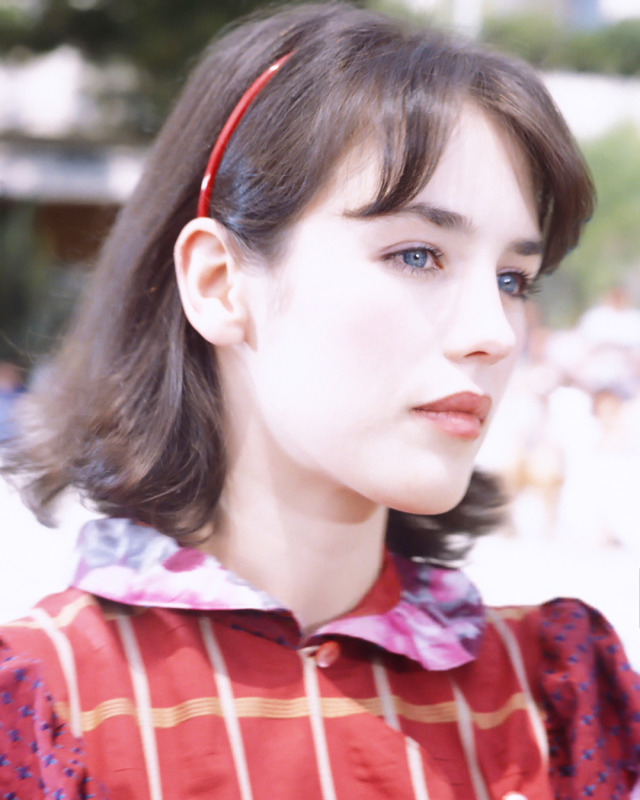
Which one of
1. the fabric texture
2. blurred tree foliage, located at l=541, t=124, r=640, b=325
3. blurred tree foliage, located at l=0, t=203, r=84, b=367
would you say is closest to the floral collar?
the fabric texture

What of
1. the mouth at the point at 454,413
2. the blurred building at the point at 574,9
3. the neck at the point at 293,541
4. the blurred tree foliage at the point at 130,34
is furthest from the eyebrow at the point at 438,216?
the blurred tree foliage at the point at 130,34

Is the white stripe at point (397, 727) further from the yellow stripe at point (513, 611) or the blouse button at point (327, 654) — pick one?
the yellow stripe at point (513, 611)

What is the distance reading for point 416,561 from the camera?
3.29ft

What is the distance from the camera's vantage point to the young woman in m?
0.74

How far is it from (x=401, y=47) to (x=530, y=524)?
1054 mm

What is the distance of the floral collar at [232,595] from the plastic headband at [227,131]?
1.08 feet

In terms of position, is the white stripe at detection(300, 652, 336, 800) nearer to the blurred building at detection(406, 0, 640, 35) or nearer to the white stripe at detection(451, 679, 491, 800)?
the white stripe at detection(451, 679, 491, 800)

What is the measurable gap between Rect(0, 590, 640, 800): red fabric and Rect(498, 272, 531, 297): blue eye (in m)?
0.35

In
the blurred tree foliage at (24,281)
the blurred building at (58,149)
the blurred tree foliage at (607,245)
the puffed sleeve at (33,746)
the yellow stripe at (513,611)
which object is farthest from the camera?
the blurred building at (58,149)

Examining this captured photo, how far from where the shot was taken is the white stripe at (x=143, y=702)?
0.71 metres

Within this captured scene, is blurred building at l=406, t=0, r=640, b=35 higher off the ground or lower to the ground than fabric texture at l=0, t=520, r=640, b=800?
higher

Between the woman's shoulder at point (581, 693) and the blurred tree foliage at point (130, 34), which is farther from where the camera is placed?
the blurred tree foliage at point (130, 34)

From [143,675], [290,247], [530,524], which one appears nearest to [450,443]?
[290,247]

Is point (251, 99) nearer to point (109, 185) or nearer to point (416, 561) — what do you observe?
point (416, 561)
